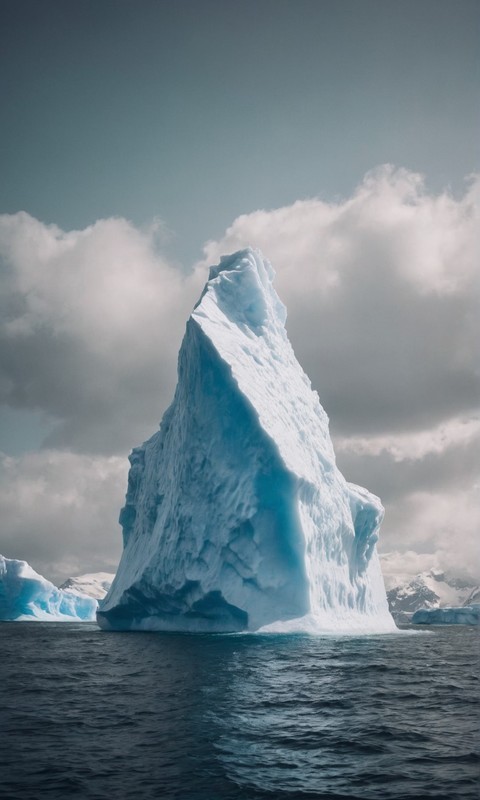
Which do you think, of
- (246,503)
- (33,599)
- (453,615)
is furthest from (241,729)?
(453,615)

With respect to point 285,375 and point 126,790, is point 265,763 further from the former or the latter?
point 285,375

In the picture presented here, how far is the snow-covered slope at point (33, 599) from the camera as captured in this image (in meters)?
52.2

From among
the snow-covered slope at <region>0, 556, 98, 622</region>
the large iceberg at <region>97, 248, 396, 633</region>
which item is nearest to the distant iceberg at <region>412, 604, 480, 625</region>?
the snow-covered slope at <region>0, 556, 98, 622</region>

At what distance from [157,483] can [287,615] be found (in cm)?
1155

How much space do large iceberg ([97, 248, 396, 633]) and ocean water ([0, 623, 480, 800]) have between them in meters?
7.86

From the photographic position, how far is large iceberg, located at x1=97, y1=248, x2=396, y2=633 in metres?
23.3

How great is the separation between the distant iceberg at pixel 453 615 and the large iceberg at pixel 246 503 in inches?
1837

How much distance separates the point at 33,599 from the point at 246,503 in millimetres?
39306

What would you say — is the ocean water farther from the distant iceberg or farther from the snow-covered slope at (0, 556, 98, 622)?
the distant iceberg

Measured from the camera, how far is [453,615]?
74438mm

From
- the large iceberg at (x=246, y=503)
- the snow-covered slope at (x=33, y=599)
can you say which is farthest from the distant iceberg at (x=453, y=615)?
the large iceberg at (x=246, y=503)

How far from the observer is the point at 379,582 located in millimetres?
32062

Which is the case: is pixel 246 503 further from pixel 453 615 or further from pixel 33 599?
pixel 453 615

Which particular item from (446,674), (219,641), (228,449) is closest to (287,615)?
(219,641)
